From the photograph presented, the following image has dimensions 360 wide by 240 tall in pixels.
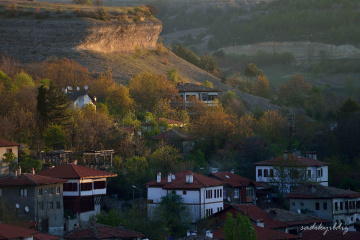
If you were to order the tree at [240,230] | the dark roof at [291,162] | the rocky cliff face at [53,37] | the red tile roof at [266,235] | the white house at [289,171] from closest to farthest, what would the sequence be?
the tree at [240,230] < the red tile roof at [266,235] < the white house at [289,171] < the dark roof at [291,162] < the rocky cliff face at [53,37]

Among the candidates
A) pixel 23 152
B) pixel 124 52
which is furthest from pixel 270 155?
pixel 124 52

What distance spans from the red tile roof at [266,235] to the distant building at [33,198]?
31.1 feet

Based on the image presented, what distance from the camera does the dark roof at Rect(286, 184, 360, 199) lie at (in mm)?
66812

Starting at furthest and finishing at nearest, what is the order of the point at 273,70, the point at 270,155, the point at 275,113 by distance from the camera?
the point at 273,70, the point at 275,113, the point at 270,155

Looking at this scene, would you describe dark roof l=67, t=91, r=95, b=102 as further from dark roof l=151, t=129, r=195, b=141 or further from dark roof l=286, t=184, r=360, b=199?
dark roof l=286, t=184, r=360, b=199

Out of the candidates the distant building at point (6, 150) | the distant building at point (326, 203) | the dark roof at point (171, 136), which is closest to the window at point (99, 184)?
the distant building at point (6, 150)

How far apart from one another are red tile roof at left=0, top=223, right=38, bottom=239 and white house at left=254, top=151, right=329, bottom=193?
27973mm

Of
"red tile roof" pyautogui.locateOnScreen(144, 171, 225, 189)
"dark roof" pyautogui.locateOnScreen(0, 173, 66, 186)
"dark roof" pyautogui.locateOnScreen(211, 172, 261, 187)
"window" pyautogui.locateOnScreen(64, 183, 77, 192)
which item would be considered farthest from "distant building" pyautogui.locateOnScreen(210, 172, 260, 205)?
"dark roof" pyautogui.locateOnScreen(0, 173, 66, 186)

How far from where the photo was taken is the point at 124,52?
368ft

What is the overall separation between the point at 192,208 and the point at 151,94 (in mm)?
31084

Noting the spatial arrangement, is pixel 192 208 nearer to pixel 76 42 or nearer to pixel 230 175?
pixel 230 175

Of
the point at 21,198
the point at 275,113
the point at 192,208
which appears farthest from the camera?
the point at 275,113

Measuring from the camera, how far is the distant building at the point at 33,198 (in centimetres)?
5516

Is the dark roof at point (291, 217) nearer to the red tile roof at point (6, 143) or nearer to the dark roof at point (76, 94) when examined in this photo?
the red tile roof at point (6, 143)
